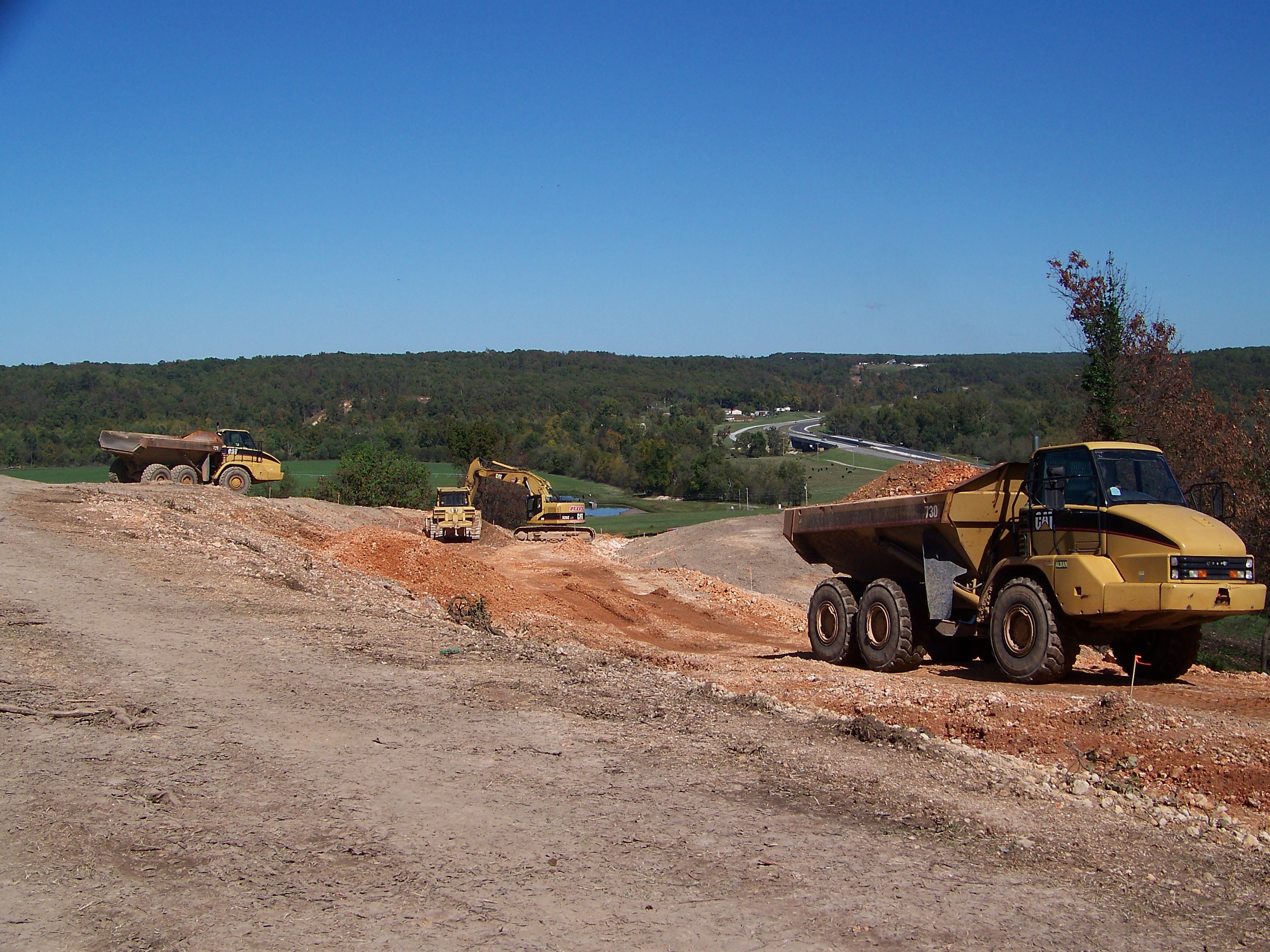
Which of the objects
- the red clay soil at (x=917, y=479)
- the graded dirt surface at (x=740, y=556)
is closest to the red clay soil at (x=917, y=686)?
the graded dirt surface at (x=740, y=556)

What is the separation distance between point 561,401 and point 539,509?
9903 cm

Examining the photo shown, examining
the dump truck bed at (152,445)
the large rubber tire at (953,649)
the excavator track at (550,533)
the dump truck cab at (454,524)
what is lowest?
the excavator track at (550,533)

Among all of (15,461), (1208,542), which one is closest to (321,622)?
(1208,542)

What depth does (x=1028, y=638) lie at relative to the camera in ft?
35.5

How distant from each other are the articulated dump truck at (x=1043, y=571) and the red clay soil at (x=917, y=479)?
13281 mm

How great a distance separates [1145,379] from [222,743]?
2278 cm

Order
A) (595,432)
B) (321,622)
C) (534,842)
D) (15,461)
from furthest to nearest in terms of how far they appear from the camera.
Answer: (595,432) < (15,461) < (321,622) < (534,842)

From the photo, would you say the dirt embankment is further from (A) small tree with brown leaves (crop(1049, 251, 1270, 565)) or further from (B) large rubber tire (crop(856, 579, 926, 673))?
(A) small tree with brown leaves (crop(1049, 251, 1270, 565))

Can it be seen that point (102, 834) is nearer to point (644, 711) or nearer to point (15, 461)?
→ point (644, 711)

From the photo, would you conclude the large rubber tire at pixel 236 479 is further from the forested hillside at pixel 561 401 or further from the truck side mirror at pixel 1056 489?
the truck side mirror at pixel 1056 489

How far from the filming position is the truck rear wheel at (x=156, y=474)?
30.1m

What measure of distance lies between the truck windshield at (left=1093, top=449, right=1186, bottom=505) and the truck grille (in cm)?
89

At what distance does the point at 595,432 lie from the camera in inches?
4363

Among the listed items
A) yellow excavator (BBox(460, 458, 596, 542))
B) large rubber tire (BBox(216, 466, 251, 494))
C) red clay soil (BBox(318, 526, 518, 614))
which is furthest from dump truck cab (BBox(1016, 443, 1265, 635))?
yellow excavator (BBox(460, 458, 596, 542))
